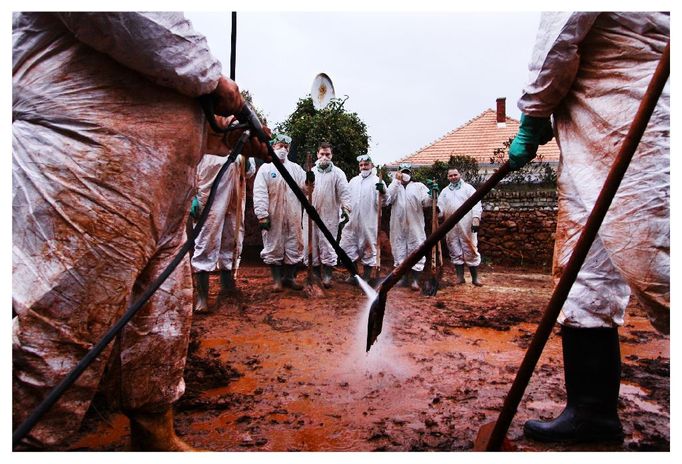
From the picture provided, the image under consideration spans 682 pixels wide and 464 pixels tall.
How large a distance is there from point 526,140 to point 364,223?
5.99 meters

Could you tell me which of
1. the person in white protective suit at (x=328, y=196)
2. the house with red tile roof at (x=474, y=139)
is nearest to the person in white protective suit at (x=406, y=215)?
the person in white protective suit at (x=328, y=196)

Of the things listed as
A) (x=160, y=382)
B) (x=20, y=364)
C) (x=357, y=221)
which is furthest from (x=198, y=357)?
(x=357, y=221)

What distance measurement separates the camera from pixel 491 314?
5258mm

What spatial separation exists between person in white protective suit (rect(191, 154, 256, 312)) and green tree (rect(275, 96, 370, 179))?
597 cm

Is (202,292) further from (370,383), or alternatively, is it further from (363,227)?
(363,227)

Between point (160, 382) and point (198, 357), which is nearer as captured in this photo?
point (160, 382)

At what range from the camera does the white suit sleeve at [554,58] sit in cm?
176

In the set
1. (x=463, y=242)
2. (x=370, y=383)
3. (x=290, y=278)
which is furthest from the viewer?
(x=463, y=242)

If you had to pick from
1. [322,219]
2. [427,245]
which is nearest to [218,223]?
[322,219]

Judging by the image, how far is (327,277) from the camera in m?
7.38

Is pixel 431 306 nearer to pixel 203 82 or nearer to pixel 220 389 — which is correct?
pixel 220 389

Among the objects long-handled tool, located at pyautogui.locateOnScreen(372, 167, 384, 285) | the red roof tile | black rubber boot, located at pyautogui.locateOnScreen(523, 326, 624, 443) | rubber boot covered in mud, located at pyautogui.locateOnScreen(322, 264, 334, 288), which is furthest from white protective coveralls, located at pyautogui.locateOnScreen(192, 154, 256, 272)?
the red roof tile

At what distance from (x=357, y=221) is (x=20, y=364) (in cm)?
709

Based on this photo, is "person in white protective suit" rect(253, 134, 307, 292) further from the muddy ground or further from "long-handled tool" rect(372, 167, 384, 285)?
the muddy ground
